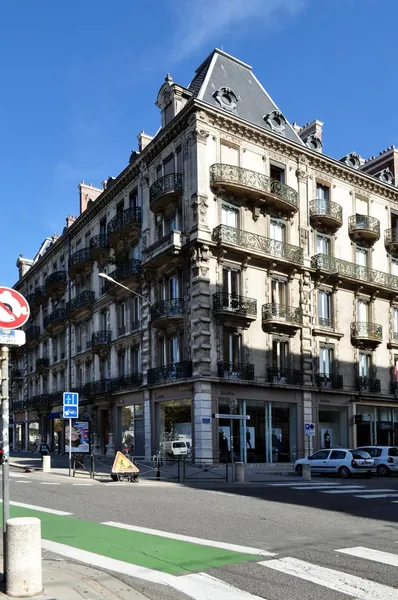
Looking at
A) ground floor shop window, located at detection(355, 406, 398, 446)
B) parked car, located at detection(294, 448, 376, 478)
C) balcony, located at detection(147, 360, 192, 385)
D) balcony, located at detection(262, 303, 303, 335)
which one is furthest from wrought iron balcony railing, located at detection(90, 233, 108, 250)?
parked car, located at detection(294, 448, 376, 478)

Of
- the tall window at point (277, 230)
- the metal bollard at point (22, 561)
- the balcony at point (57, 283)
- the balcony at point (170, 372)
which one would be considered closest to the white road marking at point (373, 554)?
the metal bollard at point (22, 561)

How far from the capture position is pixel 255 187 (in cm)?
3089

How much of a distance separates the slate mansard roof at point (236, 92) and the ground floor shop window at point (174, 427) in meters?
14.9

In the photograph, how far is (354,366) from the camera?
35.3 meters

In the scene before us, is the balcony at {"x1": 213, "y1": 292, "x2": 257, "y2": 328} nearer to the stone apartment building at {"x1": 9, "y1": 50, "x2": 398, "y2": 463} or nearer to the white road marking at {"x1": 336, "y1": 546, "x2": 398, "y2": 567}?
the stone apartment building at {"x1": 9, "y1": 50, "x2": 398, "y2": 463}

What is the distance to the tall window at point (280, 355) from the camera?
103 ft

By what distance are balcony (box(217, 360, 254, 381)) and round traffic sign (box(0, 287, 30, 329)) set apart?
2217cm

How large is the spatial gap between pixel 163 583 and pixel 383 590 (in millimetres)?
2345

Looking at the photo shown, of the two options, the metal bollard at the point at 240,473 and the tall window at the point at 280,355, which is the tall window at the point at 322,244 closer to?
the tall window at the point at 280,355

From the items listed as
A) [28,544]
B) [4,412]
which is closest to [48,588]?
[28,544]

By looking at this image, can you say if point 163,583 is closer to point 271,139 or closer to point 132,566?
point 132,566

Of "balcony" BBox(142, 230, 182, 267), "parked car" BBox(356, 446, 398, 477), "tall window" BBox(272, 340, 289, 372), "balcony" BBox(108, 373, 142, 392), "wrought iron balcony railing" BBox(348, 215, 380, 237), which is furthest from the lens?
"wrought iron balcony railing" BBox(348, 215, 380, 237)

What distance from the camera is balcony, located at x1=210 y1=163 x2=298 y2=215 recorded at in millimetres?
29844

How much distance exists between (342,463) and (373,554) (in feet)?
61.5
